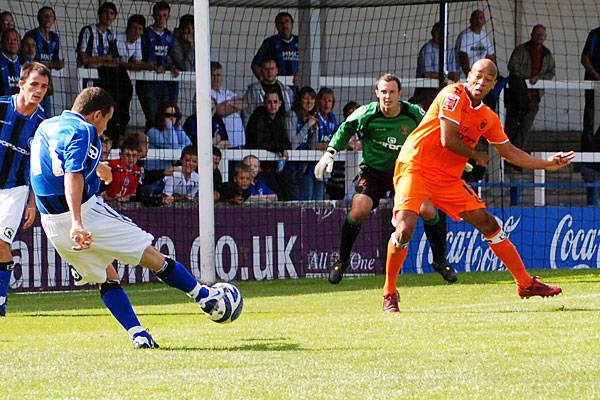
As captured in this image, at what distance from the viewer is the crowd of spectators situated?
16.3 meters

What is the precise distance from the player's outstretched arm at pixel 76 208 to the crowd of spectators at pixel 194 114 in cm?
750

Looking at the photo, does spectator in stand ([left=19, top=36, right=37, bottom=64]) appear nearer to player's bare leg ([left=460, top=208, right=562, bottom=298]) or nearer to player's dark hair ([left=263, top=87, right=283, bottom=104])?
player's dark hair ([left=263, top=87, right=283, bottom=104])

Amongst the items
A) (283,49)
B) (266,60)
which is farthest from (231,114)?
(283,49)

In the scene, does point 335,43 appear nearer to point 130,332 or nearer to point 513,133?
point 513,133

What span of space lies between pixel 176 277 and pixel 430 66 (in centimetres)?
1102

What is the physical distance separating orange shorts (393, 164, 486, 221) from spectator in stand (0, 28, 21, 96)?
6.71 m

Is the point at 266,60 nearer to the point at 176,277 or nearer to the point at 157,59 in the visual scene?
the point at 157,59

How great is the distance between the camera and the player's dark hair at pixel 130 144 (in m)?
15.5

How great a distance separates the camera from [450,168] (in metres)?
11.0

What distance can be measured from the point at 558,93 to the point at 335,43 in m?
3.92

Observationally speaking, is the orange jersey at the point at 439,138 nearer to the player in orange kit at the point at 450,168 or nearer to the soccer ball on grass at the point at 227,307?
the player in orange kit at the point at 450,168

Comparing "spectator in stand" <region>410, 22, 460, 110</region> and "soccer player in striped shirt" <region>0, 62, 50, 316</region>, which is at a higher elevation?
"spectator in stand" <region>410, 22, 460, 110</region>

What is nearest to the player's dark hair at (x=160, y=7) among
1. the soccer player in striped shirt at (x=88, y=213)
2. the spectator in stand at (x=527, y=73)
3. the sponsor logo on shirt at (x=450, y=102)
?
the spectator in stand at (x=527, y=73)

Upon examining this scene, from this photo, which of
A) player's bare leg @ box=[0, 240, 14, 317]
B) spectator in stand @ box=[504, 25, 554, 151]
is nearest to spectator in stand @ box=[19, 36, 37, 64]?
player's bare leg @ box=[0, 240, 14, 317]
